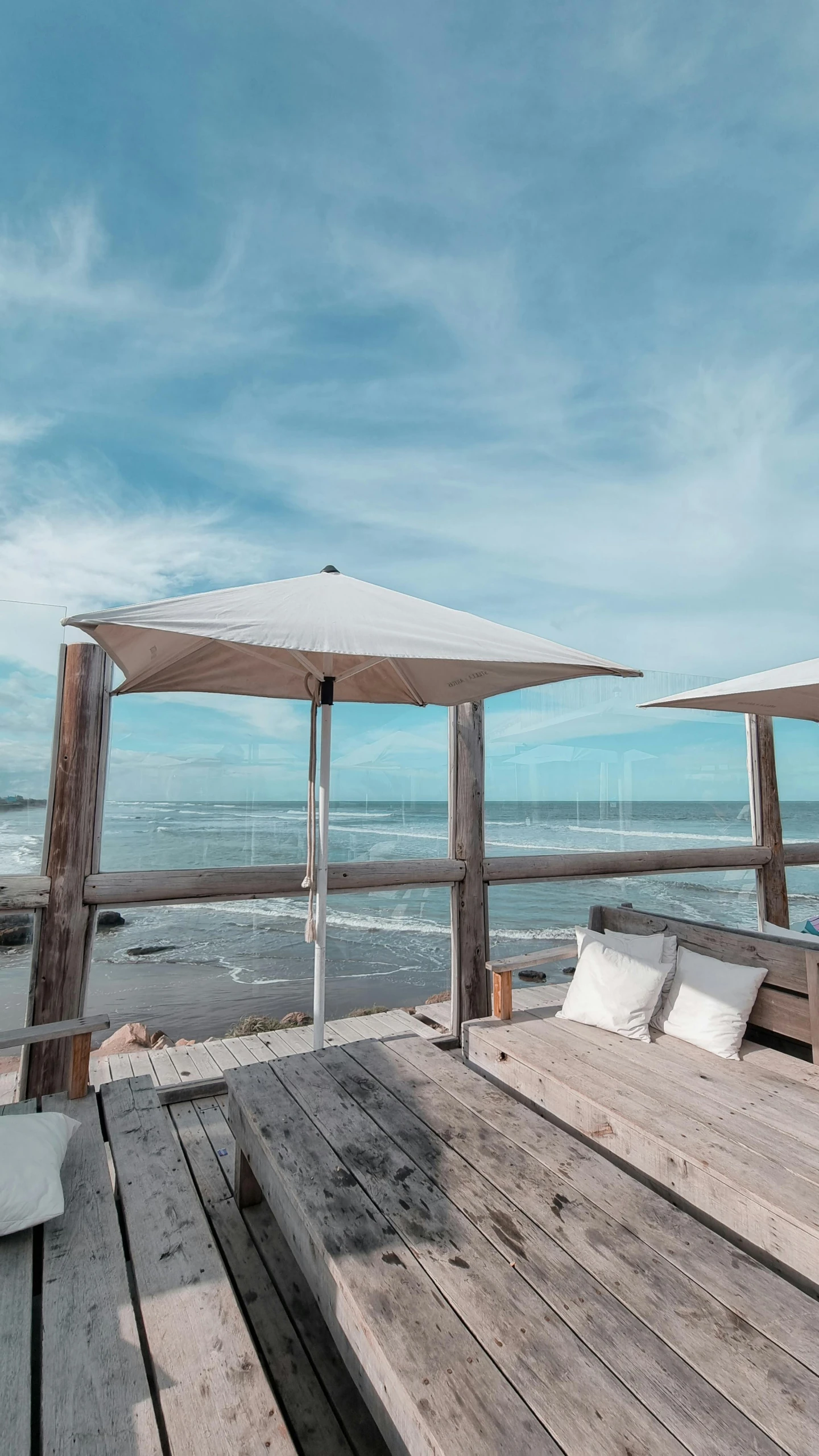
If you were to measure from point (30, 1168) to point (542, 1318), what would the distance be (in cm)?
134

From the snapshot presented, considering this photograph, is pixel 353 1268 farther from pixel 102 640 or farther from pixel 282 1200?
pixel 102 640

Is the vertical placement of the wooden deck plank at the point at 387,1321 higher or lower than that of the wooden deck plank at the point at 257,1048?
higher

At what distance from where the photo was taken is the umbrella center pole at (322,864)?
282 centimetres

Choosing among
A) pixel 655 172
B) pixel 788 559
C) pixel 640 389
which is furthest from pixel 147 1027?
pixel 788 559

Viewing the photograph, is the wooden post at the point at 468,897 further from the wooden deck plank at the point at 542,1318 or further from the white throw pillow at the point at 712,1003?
the wooden deck plank at the point at 542,1318

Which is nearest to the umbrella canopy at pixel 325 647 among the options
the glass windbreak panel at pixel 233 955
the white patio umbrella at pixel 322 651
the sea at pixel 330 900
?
the white patio umbrella at pixel 322 651

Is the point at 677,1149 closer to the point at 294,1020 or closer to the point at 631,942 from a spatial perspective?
the point at 631,942

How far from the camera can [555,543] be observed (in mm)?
6398

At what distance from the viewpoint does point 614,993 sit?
3.08m

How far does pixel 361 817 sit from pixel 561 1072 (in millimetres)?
1988

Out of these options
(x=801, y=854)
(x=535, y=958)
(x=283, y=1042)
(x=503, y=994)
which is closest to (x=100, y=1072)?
(x=283, y=1042)

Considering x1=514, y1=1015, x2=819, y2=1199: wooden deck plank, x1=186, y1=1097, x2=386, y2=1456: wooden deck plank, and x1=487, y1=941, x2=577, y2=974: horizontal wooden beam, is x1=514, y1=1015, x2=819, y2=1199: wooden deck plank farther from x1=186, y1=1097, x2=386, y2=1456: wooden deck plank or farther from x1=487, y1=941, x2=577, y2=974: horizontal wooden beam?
x1=186, y1=1097, x2=386, y2=1456: wooden deck plank

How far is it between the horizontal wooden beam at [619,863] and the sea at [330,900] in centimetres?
8

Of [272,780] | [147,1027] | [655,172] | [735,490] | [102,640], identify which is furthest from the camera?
[735,490]
